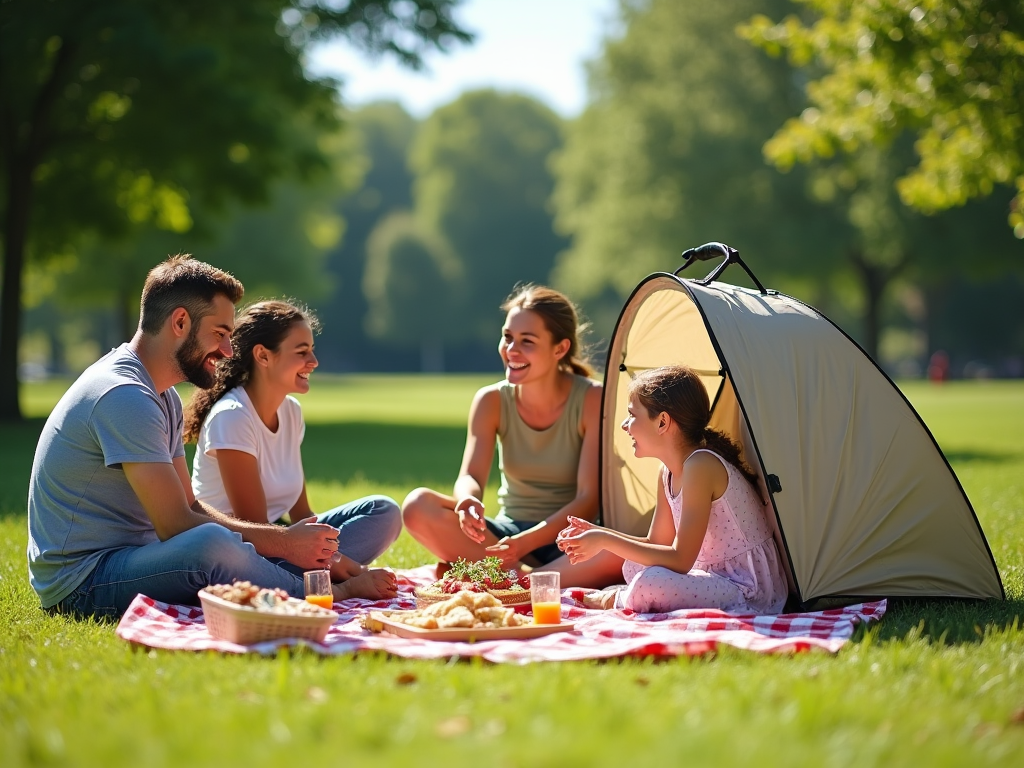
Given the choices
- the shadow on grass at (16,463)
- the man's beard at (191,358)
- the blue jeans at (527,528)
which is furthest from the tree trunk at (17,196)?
the man's beard at (191,358)

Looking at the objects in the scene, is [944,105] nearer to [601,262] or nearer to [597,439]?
[597,439]

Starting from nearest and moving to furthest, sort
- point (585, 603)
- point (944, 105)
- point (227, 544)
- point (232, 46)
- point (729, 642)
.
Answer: point (729, 642)
point (227, 544)
point (585, 603)
point (944, 105)
point (232, 46)

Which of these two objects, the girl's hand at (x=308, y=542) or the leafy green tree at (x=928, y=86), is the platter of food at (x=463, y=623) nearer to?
the girl's hand at (x=308, y=542)

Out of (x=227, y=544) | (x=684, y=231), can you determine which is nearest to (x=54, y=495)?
(x=227, y=544)

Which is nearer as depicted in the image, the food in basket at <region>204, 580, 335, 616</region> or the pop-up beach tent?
the food in basket at <region>204, 580, 335, 616</region>

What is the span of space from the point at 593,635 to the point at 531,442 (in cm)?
195

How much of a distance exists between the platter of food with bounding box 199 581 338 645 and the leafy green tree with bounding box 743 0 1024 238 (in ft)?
33.0

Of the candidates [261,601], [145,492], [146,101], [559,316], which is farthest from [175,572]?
[146,101]

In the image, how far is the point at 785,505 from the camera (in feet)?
16.7

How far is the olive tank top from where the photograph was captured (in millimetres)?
6371

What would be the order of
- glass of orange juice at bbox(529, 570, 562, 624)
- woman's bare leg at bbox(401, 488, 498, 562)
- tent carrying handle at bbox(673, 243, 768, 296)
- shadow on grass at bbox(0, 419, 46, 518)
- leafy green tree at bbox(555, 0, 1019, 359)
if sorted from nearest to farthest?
1. glass of orange juice at bbox(529, 570, 562, 624)
2. tent carrying handle at bbox(673, 243, 768, 296)
3. woman's bare leg at bbox(401, 488, 498, 562)
4. shadow on grass at bbox(0, 419, 46, 518)
5. leafy green tree at bbox(555, 0, 1019, 359)

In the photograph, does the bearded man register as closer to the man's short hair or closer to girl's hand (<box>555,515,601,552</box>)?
the man's short hair

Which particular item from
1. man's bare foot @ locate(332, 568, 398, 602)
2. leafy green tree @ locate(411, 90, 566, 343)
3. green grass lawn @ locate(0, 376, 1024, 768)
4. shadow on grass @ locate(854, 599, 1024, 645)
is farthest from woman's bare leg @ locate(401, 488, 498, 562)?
leafy green tree @ locate(411, 90, 566, 343)

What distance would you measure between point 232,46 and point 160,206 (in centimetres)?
439
